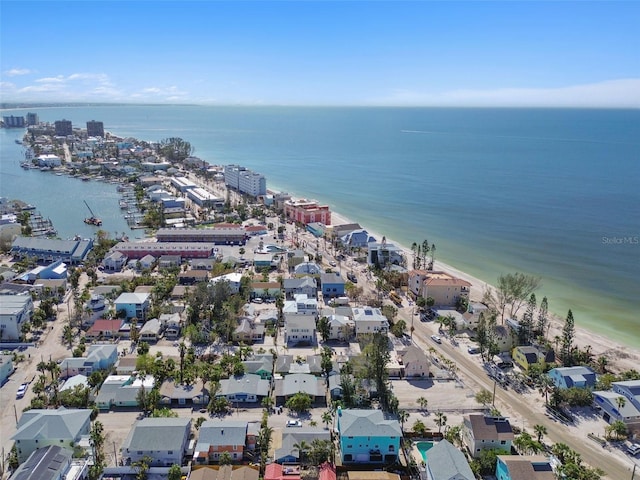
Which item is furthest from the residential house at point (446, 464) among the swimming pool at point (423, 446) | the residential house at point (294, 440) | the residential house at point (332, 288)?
the residential house at point (332, 288)

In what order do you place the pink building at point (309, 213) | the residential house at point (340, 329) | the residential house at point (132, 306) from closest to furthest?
1. the residential house at point (340, 329)
2. the residential house at point (132, 306)
3. the pink building at point (309, 213)

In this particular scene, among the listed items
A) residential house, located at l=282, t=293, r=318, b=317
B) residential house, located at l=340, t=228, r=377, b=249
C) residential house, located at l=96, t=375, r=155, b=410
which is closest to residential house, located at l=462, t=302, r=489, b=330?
residential house, located at l=282, t=293, r=318, b=317

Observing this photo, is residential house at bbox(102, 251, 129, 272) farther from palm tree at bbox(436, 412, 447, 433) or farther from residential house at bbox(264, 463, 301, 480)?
palm tree at bbox(436, 412, 447, 433)

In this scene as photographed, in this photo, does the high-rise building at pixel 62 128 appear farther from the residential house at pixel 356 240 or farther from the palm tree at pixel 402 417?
the palm tree at pixel 402 417

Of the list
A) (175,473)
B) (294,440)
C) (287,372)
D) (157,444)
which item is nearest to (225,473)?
(175,473)

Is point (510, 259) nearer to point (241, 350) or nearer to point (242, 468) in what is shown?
point (241, 350)

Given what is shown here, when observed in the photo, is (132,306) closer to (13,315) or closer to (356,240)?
(13,315)
